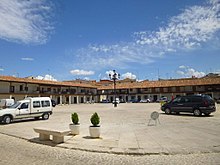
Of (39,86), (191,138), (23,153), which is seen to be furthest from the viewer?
(39,86)

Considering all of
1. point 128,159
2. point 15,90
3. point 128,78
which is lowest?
point 128,159

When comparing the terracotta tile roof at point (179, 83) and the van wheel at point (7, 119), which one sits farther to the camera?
the terracotta tile roof at point (179, 83)

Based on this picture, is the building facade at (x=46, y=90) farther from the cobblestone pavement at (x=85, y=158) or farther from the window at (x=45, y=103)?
the cobblestone pavement at (x=85, y=158)

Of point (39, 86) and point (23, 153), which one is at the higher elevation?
point (39, 86)

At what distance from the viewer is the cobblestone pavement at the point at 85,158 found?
637 centimetres

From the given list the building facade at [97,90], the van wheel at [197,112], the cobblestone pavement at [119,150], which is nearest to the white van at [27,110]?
the cobblestone pavement at [119,150]

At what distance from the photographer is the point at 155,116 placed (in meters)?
13.8

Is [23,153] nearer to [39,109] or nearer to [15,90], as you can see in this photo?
[39,109]

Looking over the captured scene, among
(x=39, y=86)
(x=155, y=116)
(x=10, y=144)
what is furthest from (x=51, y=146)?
(x=39, y=86)

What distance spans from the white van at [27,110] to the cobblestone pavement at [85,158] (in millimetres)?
9205

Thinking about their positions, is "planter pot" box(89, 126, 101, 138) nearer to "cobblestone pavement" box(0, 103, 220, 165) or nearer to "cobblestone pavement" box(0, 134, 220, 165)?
"cobblestone pavement" box(0, 103, 220, 165)

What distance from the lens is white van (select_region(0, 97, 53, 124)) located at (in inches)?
649

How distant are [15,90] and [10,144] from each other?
45.6m

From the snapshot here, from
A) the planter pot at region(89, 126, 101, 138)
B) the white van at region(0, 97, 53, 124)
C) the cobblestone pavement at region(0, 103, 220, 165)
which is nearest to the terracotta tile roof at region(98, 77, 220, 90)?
the white van at region(0, 97, 53, 124)
